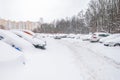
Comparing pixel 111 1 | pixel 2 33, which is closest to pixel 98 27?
pixel 111 1

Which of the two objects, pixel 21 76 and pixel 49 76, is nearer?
pixel 21 76

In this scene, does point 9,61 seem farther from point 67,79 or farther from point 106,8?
point 106,8

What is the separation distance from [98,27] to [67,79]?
44.2 m

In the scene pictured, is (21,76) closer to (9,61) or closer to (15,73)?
(15,73)

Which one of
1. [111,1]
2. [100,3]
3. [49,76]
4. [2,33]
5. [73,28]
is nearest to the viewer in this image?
[49,76]

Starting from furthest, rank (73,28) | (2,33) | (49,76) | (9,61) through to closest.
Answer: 1. (73,28)
2. (2,33)
3. (49,76)
4. (9,61)

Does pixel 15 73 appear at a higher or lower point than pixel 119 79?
higher

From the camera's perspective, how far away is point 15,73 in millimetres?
4852

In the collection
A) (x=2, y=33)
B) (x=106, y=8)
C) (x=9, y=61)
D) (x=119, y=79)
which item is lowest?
(x=119, y=79)

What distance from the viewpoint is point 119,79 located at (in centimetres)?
617

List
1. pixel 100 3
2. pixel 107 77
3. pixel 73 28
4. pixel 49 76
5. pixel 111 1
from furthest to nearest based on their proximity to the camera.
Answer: pixel 73 28
pixel 100 3
pixel 111 1
pixel 107 77
pixel 49 76

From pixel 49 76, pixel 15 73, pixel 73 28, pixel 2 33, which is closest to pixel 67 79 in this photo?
pixel 49 76

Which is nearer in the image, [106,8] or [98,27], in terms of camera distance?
[106,8]

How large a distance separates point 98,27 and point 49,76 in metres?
44.4
